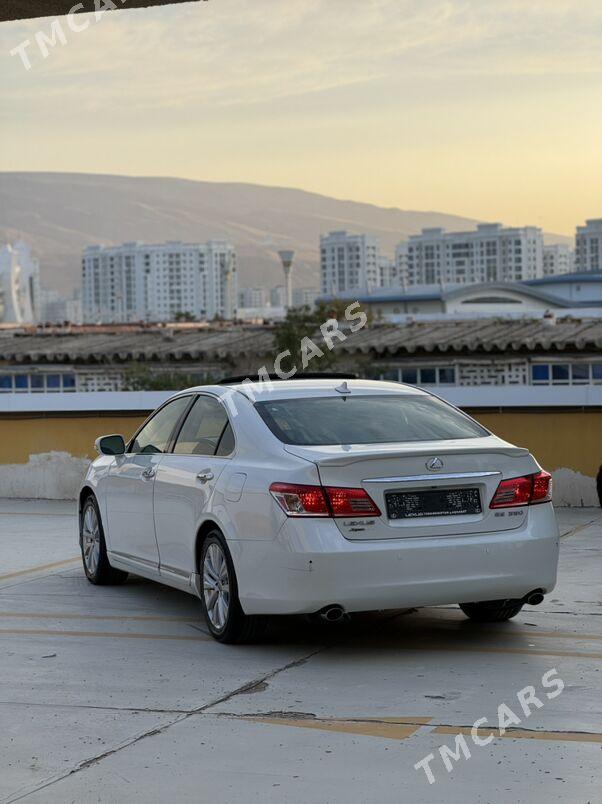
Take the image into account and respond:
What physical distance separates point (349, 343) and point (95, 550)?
165ft

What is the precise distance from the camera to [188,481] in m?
8.07

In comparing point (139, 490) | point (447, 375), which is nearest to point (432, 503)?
point (139, 490)

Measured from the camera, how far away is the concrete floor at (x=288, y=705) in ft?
16.5

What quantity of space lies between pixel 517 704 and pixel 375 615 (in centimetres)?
→ 237

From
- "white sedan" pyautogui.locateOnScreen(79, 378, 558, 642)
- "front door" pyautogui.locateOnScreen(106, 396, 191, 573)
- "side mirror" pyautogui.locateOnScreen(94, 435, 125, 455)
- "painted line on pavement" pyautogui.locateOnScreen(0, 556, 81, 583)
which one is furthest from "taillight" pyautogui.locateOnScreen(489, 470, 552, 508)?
"painted line on pavement" pyautogui.locateOnScreen(0, 556, 81, 583)

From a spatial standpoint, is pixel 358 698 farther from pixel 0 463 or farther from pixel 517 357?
pixel 517 357

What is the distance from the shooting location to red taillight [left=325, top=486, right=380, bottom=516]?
23.0ft

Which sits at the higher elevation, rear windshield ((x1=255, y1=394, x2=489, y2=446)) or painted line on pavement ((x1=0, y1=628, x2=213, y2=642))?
rear windshield ((x1=255, y1=394, x2=489, y2=446))

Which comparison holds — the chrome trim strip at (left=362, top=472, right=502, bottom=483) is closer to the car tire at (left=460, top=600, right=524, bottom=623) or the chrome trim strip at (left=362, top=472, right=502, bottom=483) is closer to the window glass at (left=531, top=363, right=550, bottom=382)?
the car tire at (left=460, top=600, right=524, bottom=623)

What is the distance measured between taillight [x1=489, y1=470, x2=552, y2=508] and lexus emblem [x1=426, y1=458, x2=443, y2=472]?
358 mm

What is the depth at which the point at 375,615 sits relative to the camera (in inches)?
330

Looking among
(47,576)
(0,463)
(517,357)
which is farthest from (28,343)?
(47,576)

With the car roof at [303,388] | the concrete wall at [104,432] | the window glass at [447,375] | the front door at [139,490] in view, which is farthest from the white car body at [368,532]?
the window glass at [447,375]

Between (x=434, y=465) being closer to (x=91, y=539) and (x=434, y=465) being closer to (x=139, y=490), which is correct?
(x=139, y=490)
